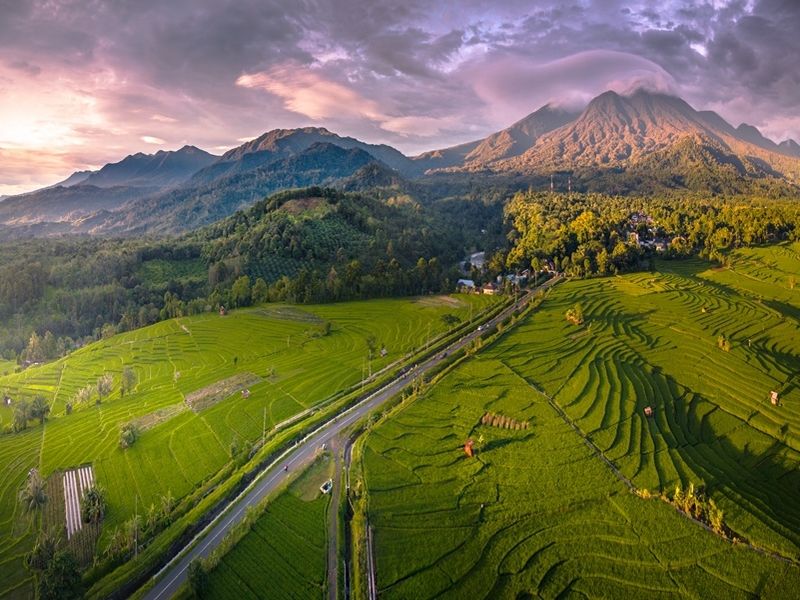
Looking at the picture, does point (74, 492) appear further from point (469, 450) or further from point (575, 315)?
point (575, 315)

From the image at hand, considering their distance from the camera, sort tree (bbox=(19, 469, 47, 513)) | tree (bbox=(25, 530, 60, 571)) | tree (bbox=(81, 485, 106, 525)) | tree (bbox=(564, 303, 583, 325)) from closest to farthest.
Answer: tree (bbox=(25, 530, 60, 571))
tree (bbox=(81, 485, 106, 525))
tree (bbox=(19, 469, 47, 513))
tree (bbox=(564, 303, 583, 325))

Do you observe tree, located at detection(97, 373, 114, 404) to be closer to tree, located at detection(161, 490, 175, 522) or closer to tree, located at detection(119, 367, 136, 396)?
tree, located at detection(119, 367, 136, 396)

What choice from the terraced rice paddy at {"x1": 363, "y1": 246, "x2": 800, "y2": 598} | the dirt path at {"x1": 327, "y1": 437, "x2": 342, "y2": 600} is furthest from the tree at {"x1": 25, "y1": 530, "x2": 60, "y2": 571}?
the terraced rice paddy at {"x1": 363, "y1": 246, "x2": 800, "y2": 598}

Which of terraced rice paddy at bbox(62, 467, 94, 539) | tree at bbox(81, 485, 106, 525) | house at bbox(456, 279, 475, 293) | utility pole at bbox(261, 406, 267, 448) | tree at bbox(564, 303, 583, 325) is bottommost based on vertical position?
terraced rice paddy at bbox(62, 467, 94, 539)

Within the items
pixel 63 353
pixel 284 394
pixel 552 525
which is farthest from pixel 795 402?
pixel 63 353

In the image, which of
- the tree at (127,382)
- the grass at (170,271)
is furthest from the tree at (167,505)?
the grass at (170,271)

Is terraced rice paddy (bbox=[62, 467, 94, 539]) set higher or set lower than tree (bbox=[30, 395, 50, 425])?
lower

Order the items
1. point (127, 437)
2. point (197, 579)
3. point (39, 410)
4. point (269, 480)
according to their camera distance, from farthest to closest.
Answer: point (39, 410) → point (127, 437) → point (269, 480) → point (197, 579)

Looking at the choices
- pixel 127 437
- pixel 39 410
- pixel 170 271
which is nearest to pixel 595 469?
pixel 127 437
